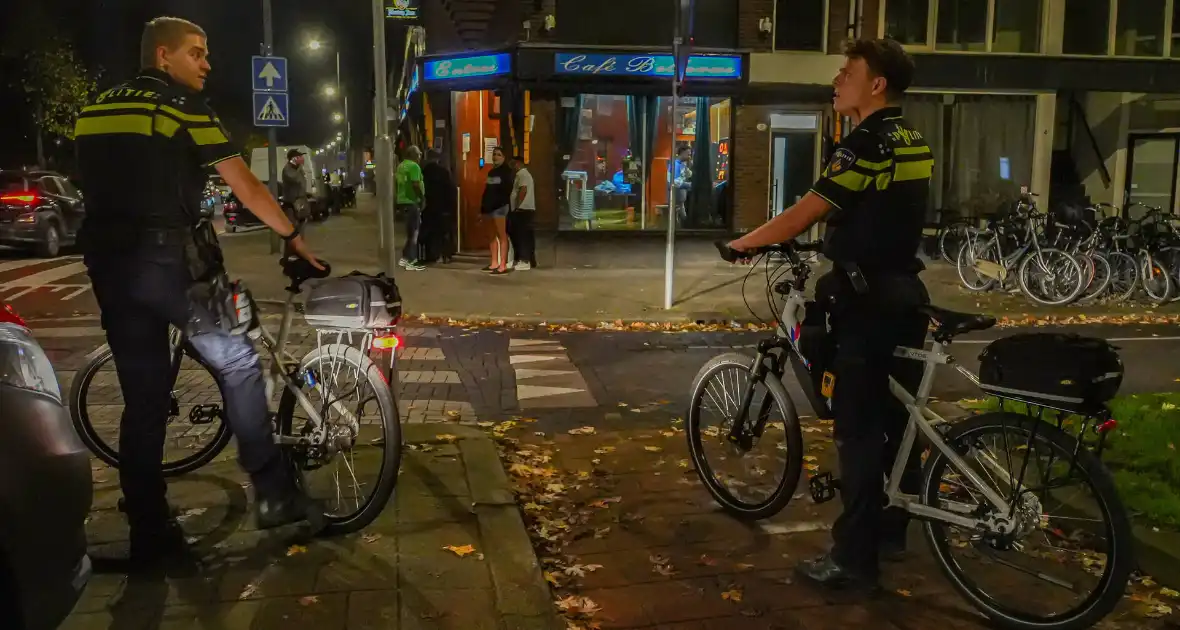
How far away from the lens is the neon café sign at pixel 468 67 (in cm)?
1548

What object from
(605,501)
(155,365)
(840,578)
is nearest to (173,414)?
(155,365)

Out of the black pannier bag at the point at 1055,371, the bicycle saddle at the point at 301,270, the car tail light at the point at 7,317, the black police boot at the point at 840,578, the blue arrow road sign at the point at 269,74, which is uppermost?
the blue arrow road sign at the point at 269,74

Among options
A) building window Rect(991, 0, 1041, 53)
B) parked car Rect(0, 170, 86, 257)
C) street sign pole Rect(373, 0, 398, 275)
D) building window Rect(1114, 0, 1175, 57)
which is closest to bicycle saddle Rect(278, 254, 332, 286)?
street sign pole Rect(373, 0, 398, 275)

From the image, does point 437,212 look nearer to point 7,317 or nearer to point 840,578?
point 840,578

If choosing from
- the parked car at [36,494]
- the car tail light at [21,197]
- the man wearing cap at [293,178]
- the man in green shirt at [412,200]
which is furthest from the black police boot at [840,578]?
the car tail light at [21,197]

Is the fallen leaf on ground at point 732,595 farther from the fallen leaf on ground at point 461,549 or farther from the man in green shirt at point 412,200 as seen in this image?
the man in green shirt at point 412,200

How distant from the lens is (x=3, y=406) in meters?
2.64

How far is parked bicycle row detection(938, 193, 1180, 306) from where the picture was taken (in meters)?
12.9

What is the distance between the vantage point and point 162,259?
3775 mm

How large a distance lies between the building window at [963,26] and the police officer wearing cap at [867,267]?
15344 millimetres

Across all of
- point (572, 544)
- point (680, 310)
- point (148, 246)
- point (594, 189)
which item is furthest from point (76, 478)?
point (594, 189)

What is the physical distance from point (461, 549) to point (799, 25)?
14.8 metres

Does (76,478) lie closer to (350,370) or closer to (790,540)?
(350,370)

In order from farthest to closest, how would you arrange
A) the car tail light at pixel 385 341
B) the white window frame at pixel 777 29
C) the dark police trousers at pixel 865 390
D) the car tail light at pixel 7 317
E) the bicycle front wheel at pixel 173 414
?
the white window frame at pixel 777 29, the bicycle front wheel at pixel 173 414, the car tail light at pixel 385 341, the dark police trousers at pixel 865 390, the car tail light at pixel 7 317
